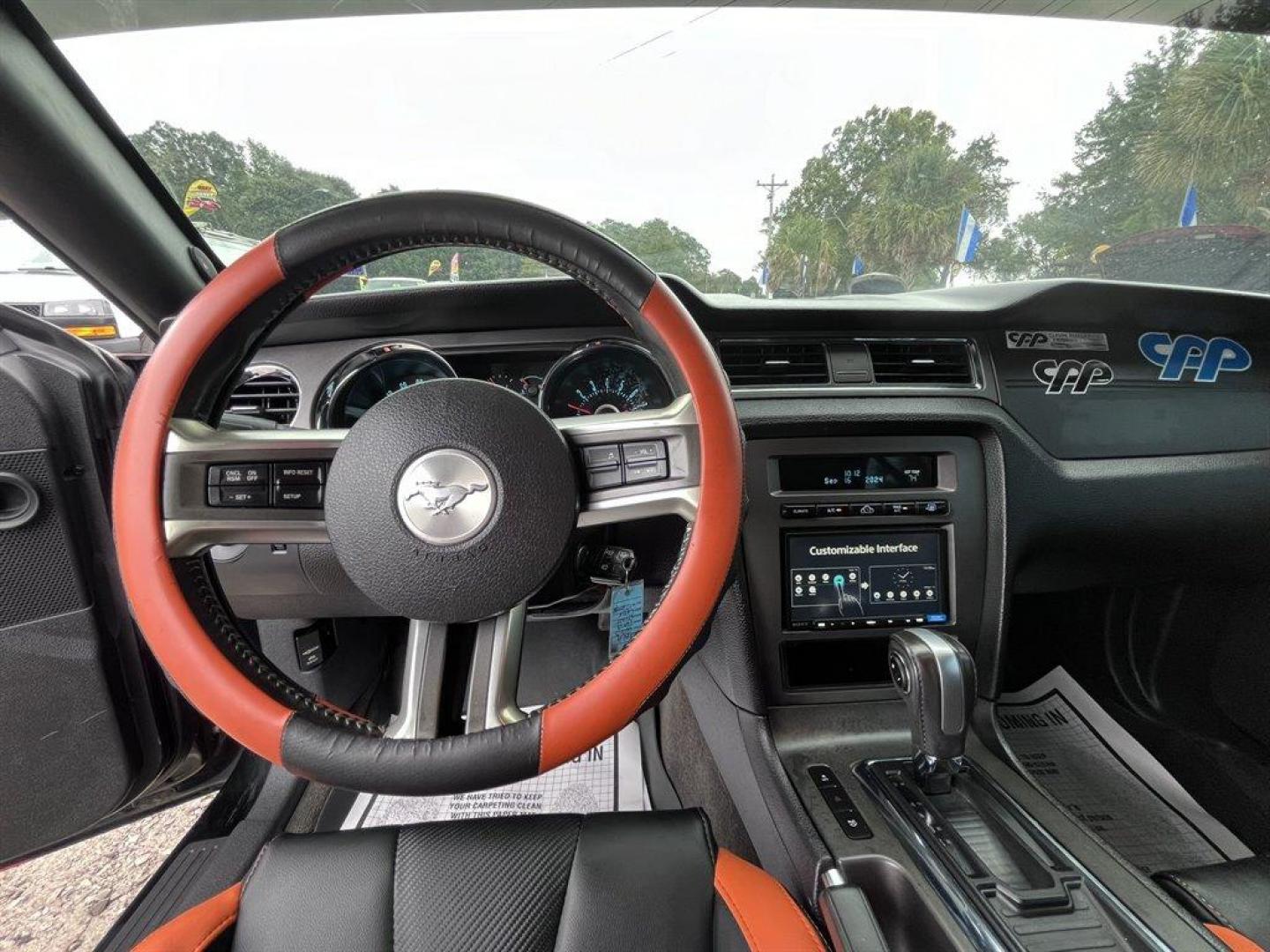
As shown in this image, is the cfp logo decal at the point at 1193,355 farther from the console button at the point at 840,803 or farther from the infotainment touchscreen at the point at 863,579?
the console button at the point at 840,803

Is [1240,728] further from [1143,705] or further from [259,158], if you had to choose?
[259,158]

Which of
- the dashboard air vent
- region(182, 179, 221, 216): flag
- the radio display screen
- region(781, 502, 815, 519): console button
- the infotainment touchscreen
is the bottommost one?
the infotainment touchscreen

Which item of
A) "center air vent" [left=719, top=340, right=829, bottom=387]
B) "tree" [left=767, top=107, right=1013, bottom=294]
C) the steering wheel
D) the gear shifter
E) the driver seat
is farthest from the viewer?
"tree" [left=767, top=107, right=1013, bottom=294]

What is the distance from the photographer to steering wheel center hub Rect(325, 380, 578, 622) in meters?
0.77

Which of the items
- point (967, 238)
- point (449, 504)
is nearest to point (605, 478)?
point (449, 504)

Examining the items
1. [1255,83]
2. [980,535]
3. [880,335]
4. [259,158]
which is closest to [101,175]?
[259,158]

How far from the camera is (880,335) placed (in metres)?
1.53

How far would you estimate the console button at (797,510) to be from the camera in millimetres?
1452

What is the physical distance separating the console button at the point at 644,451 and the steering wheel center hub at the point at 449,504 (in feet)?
0.25

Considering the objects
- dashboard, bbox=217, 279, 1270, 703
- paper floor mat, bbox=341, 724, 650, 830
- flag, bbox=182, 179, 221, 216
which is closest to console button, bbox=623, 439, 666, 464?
dashboard, bbox=217, 279, 1270, 703

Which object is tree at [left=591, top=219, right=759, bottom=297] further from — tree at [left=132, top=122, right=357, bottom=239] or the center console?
tree at [left=132, top=122, right=357, bottom=239]

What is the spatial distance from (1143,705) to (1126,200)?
1390 mm

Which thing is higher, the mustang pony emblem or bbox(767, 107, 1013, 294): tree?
bbox(767, 107, 1013, 294): tree

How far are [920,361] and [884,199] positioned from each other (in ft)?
1.38
